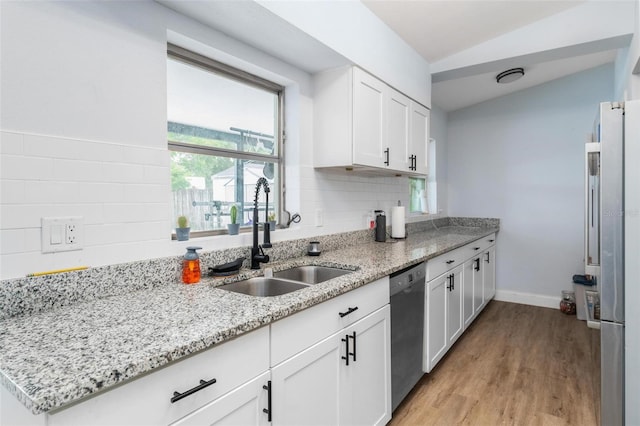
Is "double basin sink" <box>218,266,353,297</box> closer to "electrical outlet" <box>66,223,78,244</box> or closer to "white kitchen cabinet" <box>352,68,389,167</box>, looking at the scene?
"electrical outlet" <box>66,223,78,244</box>

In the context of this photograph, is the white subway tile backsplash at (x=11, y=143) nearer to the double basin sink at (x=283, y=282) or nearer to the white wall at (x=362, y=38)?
the double basin sink at (x=283, y=282)

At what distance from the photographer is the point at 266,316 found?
1.09m

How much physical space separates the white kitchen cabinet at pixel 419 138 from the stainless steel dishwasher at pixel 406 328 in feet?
Answer: 3.56

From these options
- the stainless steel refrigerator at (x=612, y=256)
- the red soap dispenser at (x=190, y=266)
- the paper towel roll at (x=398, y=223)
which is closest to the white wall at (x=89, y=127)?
the red soap dispenser at (x=190, y=266)

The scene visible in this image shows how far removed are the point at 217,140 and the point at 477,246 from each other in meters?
2.65

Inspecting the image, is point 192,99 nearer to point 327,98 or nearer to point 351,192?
point 327,98

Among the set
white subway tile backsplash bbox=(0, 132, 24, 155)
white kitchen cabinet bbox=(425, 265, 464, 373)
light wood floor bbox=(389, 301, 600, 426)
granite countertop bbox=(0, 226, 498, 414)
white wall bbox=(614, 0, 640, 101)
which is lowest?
light wood floor bbox=(389, 301, 600, 426)

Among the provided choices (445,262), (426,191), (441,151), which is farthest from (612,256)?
(441,151)

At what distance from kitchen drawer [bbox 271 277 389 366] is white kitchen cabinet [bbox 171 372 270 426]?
0.09 m

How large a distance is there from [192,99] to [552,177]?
3912mm

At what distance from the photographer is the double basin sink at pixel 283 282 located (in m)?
1.63

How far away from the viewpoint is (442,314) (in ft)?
8.27

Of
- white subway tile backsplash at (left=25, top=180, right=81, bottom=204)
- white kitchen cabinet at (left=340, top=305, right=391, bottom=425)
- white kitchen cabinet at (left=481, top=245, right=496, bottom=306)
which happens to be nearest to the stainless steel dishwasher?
white kitchen cabinet at (left=340, top=305, right=391, bottom=425)

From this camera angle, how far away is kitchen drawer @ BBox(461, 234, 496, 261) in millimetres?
3064
